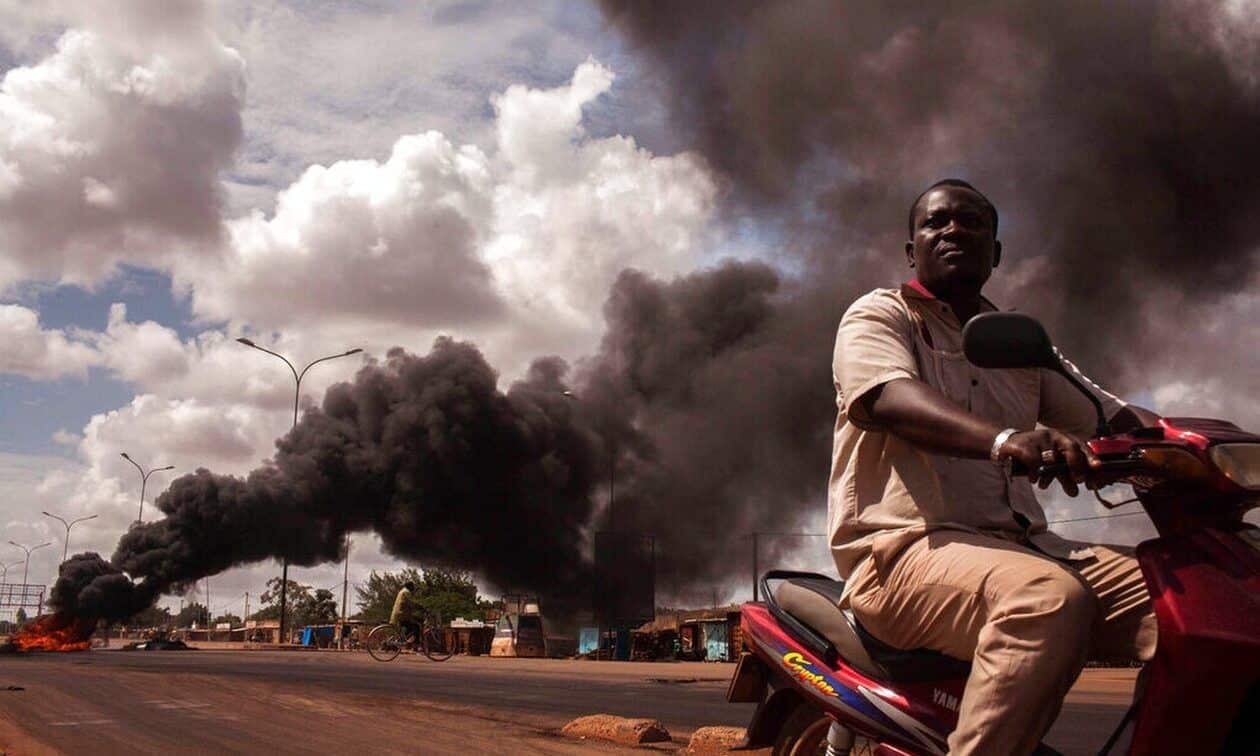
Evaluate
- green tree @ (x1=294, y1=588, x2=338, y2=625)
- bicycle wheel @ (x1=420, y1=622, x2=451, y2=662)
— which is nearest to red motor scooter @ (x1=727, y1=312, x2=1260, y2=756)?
bicycle wheel @ (x1=420, y1=622, x2=451, y2=662)

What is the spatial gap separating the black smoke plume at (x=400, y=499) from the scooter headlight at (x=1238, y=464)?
54755 mm

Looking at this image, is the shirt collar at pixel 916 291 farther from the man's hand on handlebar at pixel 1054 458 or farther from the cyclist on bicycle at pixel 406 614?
the cyclist on bicycle at pixel 406 614

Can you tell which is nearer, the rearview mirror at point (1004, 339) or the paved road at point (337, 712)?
the rearview mirror at point (1004, 339)

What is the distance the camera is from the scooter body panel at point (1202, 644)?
1812 millimetres

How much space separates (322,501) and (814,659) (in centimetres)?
5682

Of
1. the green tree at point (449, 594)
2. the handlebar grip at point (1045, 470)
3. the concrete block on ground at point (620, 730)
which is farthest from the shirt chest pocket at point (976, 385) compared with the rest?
the green tree at point (449, 594)

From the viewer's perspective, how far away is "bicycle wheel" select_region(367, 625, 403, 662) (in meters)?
26.0

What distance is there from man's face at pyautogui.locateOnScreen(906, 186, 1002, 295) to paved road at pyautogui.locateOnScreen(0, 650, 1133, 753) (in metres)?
1.10

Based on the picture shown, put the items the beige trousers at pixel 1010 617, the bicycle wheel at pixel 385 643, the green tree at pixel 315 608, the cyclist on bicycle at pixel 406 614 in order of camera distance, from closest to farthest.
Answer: the beige trousers at pixel 1010 617 → the cyclist on bicycle at pixel 406 614 → the bicycle wheel at pixel 385 643 → the green tree at pixel 315 608

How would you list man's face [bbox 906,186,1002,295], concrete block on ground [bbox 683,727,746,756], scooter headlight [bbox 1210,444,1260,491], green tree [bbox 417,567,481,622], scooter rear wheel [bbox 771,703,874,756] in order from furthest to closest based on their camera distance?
green tree [bbox 417,567,481,622] < concrete block on ground [bbox 683,727,746,756] < scooter rear wheel [bbox 771,703,874,756] < man's face [bbox 906,186,1002,295] < scooter headlight [bbox 1210,444,1260,491]

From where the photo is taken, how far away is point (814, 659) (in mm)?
2832

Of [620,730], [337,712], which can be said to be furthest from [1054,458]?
[337,712]

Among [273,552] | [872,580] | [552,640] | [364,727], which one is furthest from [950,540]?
[273,552]

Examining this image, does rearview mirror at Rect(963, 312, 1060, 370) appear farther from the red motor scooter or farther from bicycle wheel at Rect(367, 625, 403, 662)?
bicycle wheel at Rect(367, 625, 403, 662)
